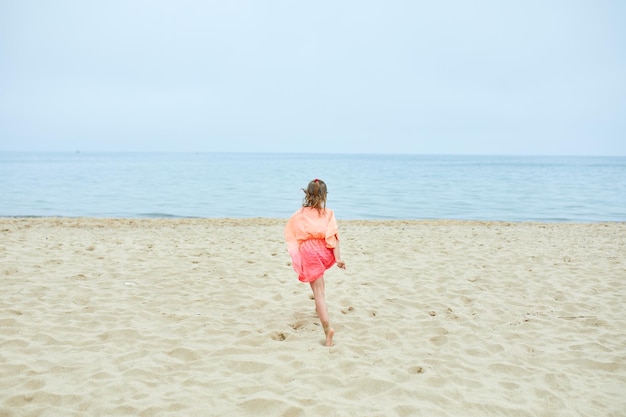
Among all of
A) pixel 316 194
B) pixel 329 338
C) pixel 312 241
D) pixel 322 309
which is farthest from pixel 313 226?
pixel 329 338

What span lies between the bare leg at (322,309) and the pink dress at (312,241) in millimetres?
87

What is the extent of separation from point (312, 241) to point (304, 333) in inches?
38.0

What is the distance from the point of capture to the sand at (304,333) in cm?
355

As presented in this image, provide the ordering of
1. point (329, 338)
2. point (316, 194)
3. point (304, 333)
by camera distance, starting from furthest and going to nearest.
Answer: point (304, 333) < point (316, 194) < point (329, 338)

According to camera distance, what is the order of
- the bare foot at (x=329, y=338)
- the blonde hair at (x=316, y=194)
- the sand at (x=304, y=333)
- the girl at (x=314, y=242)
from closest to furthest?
the sand at (x=304, y=333) < the bare foot at (x=329, y=338) < the blonde hair at (x=316, y=194) < the girl at (x=314, y=242)

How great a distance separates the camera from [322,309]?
15.6 ft

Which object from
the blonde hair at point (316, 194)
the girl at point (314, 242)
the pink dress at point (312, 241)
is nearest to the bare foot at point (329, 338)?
the girl at point (314, 242)

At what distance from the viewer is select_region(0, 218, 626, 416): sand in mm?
3549

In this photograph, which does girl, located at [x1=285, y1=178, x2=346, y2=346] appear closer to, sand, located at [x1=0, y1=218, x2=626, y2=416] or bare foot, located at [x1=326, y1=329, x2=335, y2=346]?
bare foot, located at [x1=326, y1=329, x2=335, y2=346]

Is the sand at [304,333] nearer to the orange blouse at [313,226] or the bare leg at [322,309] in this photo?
the bare leg at [322,309]

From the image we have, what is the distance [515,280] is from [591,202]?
18.5 meters

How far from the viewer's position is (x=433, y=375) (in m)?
3.96

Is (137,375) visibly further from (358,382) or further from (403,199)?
(403,199)

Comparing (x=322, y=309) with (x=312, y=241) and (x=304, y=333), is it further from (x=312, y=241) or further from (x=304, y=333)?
(x=312, y=241)
